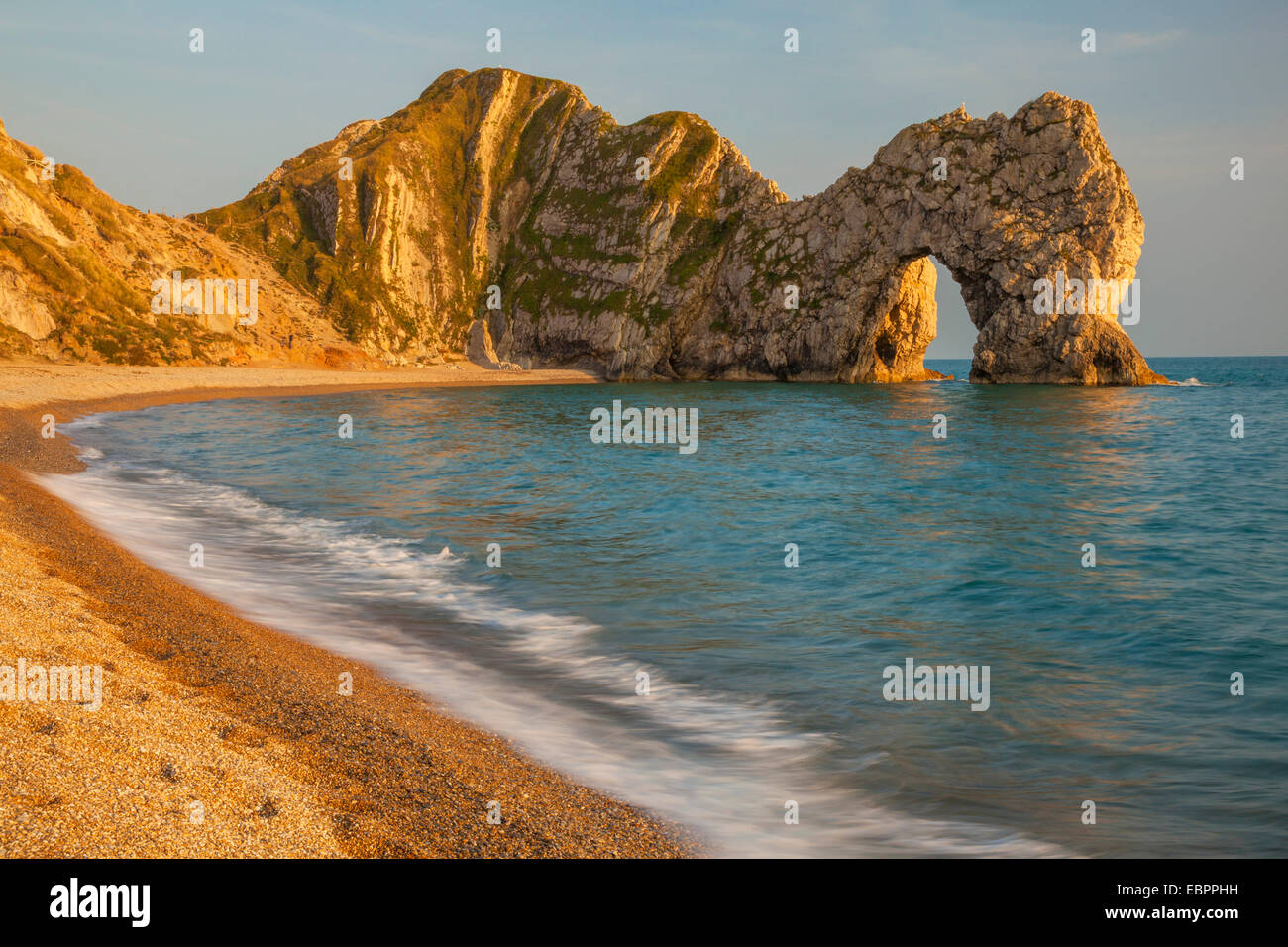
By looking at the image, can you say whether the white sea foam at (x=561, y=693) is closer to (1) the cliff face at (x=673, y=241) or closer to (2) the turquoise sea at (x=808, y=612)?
(2) the turquoise sea at (x=808, y=612)

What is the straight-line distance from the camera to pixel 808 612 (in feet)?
47.4

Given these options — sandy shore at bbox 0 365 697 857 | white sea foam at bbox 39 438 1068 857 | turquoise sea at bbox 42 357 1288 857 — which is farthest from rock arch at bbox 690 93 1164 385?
sandy shore at bbox 0 365 697 857

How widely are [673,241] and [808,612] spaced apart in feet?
341

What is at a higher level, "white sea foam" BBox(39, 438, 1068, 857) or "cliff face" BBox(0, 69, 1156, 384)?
"cliff face" BBox(0, 69, 1156, 384)

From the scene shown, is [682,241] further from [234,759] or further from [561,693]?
[234,759]

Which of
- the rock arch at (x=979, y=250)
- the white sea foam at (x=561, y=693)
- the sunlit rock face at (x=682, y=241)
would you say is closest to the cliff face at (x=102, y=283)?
the sunlit rock face at (x=682, y=241)

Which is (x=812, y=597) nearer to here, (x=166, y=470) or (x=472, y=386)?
(x=166, y=470)

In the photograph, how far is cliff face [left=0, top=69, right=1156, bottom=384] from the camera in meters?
82.4

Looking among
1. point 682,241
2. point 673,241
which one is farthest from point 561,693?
point 673,241

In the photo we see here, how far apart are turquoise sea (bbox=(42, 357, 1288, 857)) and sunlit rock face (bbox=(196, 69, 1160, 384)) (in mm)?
53918

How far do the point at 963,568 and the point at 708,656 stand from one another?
308 inches

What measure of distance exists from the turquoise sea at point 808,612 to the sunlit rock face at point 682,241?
53.9m

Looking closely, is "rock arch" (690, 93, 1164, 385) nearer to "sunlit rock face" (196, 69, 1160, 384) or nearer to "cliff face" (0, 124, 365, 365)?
"sunlit rock face" (196, 69, 1160, 384)
